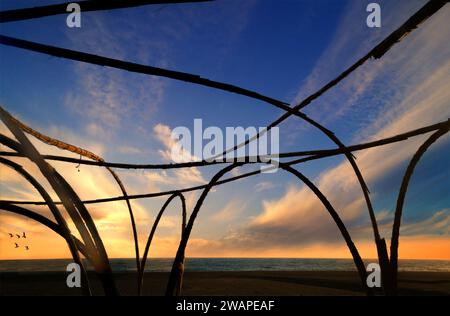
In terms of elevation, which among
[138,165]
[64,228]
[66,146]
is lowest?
[64,228]

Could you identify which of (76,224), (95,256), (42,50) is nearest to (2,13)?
(42,50)

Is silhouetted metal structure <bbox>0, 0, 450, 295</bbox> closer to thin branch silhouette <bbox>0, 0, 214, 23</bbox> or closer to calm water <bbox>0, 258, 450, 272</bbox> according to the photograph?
thin branch silhouette <bbox>0, 0, 214, 23</bbox>

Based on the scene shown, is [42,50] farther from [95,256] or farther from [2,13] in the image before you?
[95,256]

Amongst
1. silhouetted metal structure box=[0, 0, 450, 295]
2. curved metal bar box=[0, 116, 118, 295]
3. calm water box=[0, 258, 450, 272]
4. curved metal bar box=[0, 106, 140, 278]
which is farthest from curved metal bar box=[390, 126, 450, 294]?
calm water box=[0, 258, 450, 272]

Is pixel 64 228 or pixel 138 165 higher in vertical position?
pixel 138 165

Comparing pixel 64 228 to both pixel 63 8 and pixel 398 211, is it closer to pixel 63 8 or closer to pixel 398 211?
pixel 63 8

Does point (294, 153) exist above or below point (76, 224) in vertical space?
above

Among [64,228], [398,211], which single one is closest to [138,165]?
[64,228]

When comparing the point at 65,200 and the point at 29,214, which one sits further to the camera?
the point at 29,214

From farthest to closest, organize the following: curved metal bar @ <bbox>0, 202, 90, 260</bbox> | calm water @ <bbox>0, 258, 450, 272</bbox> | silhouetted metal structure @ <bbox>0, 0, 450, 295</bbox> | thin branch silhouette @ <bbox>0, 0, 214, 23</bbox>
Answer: calm water @ <bbox>0, 258, 450, 272</bbox>, curved metal bar @ <bbox>0, 202, 90, 260</bbox>, silhouetted metal structure @ <bbox>0, 0, 450, 295</bbox>, thin branch silhouette @ <bbox>0, 0, 214, 23</bbox>

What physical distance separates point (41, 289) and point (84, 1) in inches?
1138

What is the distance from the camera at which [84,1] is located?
4.69ft

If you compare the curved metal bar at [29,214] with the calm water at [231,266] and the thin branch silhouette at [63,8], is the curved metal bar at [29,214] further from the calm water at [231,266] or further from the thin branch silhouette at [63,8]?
the calm water at [231,266]
